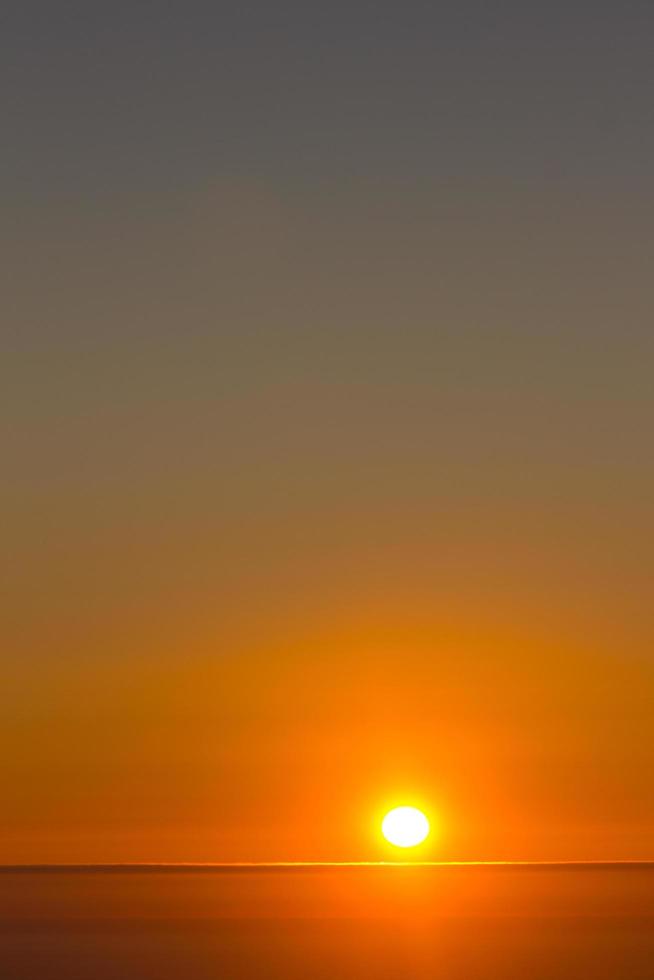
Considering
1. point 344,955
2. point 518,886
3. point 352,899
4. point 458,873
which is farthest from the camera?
point 458,873

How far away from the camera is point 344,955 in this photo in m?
41.9

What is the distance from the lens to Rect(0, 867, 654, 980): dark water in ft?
133

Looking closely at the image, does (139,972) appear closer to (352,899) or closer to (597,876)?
(352,899)

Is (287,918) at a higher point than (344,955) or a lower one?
higher

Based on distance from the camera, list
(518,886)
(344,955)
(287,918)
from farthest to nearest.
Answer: (518,886)
(287,918)
(344,955)

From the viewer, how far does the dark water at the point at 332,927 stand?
40406mm

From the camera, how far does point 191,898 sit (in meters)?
57.5

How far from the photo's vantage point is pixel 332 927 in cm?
4719

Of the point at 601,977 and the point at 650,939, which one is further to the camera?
the point at 650,939

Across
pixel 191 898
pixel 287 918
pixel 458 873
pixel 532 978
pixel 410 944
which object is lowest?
pixel 532 978

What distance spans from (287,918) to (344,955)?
8735 millimetres

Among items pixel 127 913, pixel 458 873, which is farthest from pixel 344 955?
pixel 458 873

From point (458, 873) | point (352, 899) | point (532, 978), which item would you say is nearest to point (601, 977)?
point (532, 978)

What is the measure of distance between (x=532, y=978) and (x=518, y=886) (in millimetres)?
22865
